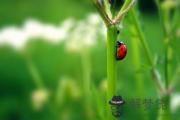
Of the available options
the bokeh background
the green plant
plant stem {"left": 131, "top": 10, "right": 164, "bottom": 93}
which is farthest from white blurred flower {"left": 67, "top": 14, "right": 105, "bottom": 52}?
the green plant

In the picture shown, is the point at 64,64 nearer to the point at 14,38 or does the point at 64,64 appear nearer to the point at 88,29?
the point at 14,38

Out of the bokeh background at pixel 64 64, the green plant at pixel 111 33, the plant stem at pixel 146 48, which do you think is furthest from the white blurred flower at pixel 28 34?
the green plant at pixel 111 33

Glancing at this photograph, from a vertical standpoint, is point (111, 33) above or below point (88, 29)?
below

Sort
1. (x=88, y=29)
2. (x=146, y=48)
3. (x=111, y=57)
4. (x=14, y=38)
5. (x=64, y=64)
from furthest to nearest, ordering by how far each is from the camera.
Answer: (x=64, y=64) → (x=14, y=38) → (x=88, y=29) → (x=146, y=48) → (x=111, y=57)

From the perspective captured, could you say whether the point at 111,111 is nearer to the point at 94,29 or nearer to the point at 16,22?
the point at 94,29

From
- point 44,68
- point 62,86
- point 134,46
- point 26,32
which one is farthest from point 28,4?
point 134,46

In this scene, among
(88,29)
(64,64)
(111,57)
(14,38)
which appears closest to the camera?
(111,57)

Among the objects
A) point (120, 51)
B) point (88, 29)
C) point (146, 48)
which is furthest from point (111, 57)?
point (88, 29)

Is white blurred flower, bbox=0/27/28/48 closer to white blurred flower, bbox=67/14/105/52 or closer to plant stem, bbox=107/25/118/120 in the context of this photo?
white blurred flower, bbox=67/14/105/52

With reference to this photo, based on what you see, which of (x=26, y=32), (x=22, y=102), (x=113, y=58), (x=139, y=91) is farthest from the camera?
(x=22, y=102)
